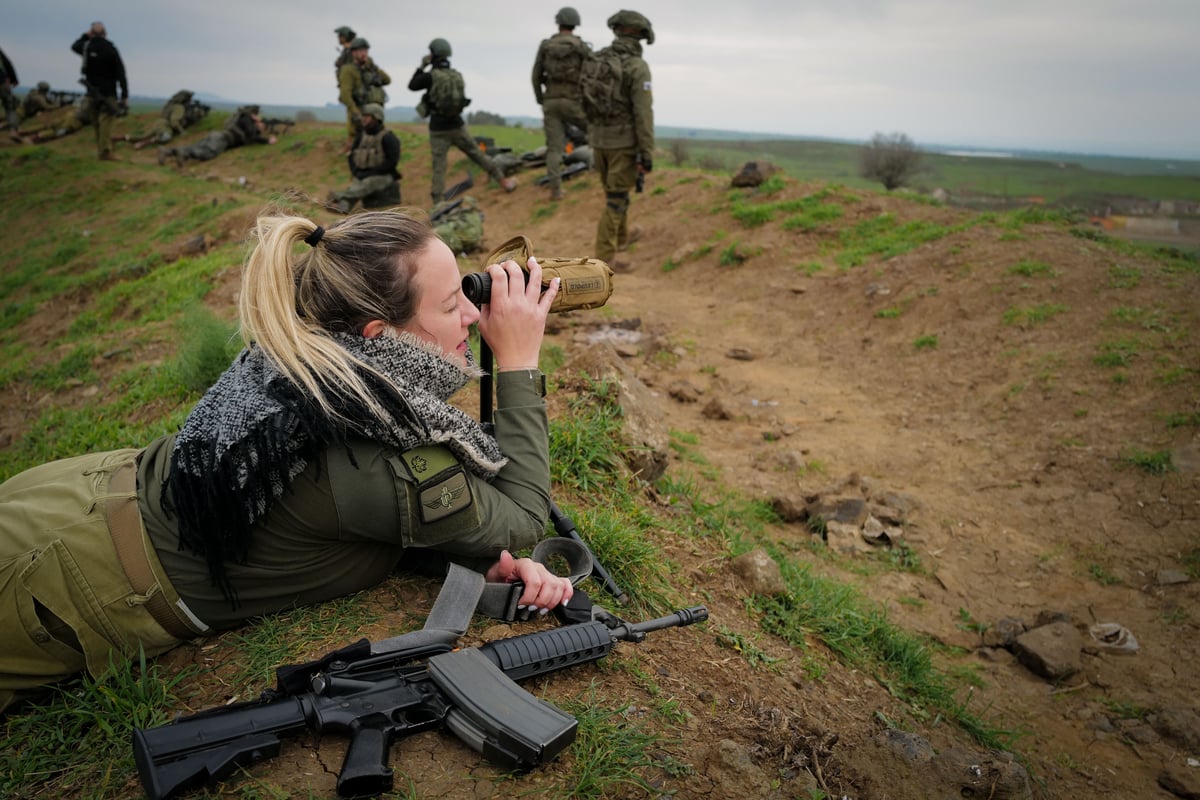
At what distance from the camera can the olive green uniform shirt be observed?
6.40ft

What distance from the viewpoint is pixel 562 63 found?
11453mm

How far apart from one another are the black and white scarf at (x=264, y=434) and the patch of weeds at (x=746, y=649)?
140 cm

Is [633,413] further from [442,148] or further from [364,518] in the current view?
[442,148]

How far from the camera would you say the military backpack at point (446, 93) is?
11078mm

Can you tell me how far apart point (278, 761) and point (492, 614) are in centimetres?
73

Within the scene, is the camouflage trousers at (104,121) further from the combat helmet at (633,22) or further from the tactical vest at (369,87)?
the combat helmet at (633,22)

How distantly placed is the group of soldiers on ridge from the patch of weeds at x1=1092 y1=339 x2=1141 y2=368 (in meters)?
4.83

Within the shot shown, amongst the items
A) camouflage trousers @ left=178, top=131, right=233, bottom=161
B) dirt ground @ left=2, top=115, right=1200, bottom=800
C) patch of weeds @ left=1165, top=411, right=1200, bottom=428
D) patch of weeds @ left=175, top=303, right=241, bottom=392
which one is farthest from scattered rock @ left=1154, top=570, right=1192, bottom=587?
camouflage trousers @ left=178, top=131, right=233, bottom=161

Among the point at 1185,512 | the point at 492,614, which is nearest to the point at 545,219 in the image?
the point at 1185,512

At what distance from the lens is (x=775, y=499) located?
4.98 meters

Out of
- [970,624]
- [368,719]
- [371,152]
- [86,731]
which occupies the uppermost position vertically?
[371,152]

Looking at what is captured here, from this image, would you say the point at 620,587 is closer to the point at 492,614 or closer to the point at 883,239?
the point at 492,614

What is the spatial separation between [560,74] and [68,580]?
11.1 metres

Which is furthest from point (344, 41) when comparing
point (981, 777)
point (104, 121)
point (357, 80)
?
point (981, 777)
